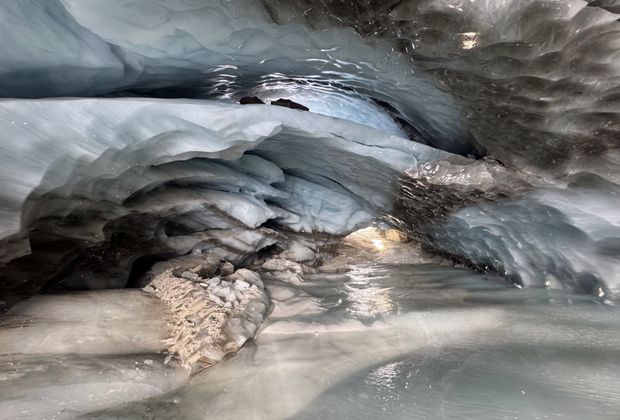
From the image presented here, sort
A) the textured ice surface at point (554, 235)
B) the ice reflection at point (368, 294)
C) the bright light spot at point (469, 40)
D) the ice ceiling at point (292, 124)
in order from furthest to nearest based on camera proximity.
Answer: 1. the ice reflection at point (368, 294)
2. the textured ice surface at point (554, 235)
3. the bright light spot at point (469, 40)
4. the ice ceiling at point (292, 124)

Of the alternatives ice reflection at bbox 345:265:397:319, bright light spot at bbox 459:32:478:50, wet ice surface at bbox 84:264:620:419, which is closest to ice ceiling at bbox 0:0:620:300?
bright light spot at bbox 459:32:478:50

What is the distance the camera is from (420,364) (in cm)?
296

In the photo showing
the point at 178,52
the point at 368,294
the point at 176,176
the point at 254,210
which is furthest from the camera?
the point at 254,210

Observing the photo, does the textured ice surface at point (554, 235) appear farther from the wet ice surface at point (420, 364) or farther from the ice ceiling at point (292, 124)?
the wet ice surface at point (420, 364)

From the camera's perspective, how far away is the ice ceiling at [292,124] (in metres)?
2.75

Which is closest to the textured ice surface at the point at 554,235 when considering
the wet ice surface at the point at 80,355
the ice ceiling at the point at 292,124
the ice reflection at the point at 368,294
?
the ice ceiling at the point at 292,124

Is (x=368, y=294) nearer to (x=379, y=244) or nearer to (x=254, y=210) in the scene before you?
(x=254, y=210)

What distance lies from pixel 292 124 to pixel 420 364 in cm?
249

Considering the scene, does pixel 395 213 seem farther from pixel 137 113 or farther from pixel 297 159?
pixel 137 113

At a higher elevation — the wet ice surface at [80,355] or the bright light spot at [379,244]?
the bright light spot at [379,244]

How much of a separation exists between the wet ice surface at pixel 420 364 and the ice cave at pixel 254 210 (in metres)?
0.02

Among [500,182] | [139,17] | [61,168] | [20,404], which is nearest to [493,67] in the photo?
[500,182]

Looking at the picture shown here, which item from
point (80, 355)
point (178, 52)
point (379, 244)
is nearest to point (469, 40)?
point (178, 52)

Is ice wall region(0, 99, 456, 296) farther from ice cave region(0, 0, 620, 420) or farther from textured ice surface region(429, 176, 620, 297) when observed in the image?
textured ice surface region(429, 176, 620, 297)
